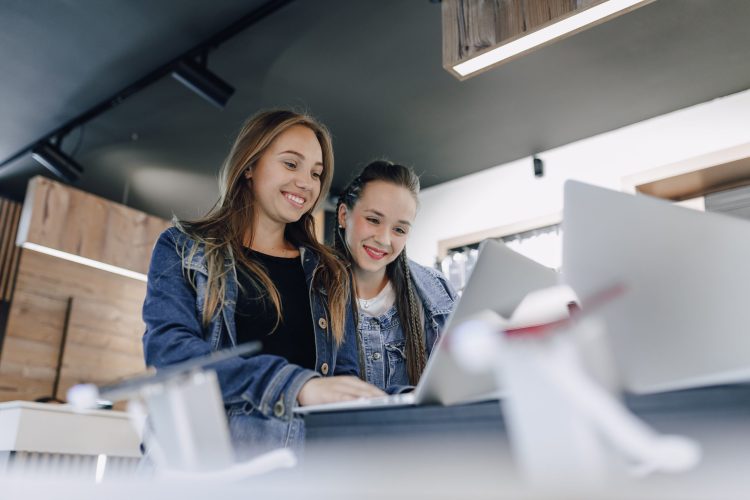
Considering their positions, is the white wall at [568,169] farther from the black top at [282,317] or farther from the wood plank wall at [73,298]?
the black top at [282,317]

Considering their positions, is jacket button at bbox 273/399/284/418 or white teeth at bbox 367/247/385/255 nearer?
jacket button at bbox 273/399/284/418

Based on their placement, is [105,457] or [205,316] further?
[105,457]

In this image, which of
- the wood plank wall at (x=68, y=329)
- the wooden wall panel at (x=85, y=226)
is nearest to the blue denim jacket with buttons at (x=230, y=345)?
the wooden wall panel at (x=85, y=226)

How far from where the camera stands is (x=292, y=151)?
1417 mm

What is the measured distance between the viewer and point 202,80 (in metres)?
2.84

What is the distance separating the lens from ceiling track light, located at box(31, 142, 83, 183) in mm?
3680

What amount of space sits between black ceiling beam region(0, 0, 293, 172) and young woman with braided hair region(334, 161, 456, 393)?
1.18m

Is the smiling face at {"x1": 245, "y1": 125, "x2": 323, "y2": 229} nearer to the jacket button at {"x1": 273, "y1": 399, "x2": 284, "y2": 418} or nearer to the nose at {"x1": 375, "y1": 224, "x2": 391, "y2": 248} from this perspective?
the nose at {"x1": 375, "y1": 224, "x2": 391, "y2": 248}

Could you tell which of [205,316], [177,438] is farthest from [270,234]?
[177,438]

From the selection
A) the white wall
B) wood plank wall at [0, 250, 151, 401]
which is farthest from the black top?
wood plank wall at [0, 250, 151, 401]

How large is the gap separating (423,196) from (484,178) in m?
0.50

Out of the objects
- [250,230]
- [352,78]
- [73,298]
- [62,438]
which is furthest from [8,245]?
[250,230]

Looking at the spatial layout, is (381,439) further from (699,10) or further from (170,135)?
(170,135)

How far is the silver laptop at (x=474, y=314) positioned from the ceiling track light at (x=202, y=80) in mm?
2385
